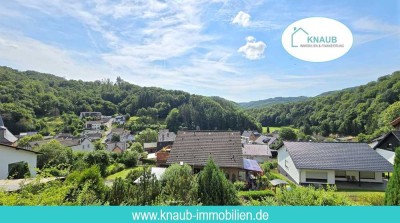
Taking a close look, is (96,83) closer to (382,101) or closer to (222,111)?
(222,111)

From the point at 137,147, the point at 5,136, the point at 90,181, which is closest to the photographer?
the point at 90,181

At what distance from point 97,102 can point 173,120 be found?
172cm

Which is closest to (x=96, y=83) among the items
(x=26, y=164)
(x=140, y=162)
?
(x=26, y=164)

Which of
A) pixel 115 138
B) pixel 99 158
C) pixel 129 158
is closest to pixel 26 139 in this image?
pixel 99 158

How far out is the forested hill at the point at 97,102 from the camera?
4512mm

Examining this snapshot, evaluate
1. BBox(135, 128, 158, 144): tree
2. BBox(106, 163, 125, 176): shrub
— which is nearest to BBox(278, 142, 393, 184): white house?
BBox(135, 128, 158, 144): tree

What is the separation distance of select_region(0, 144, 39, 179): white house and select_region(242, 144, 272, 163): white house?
10.5 meters

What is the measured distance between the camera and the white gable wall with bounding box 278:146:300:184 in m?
6.09

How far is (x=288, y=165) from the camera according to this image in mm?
6730

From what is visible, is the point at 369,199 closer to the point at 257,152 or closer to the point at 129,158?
the point at 129,158

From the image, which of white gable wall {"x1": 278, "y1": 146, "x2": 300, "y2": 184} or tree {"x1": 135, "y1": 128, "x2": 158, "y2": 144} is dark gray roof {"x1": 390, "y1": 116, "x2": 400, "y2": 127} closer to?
white gable wall {"x1": 278, "y1": 146, "x2": 300, "y2": 184}

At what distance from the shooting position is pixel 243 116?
19.9 feet

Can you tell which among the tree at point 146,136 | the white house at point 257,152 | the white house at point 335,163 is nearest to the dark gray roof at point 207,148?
the tree at point 146,136

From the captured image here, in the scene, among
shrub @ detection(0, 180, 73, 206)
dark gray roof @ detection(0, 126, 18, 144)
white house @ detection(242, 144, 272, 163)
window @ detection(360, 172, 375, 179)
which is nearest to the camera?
shrub @ detection(0, 180, 73, 206)
